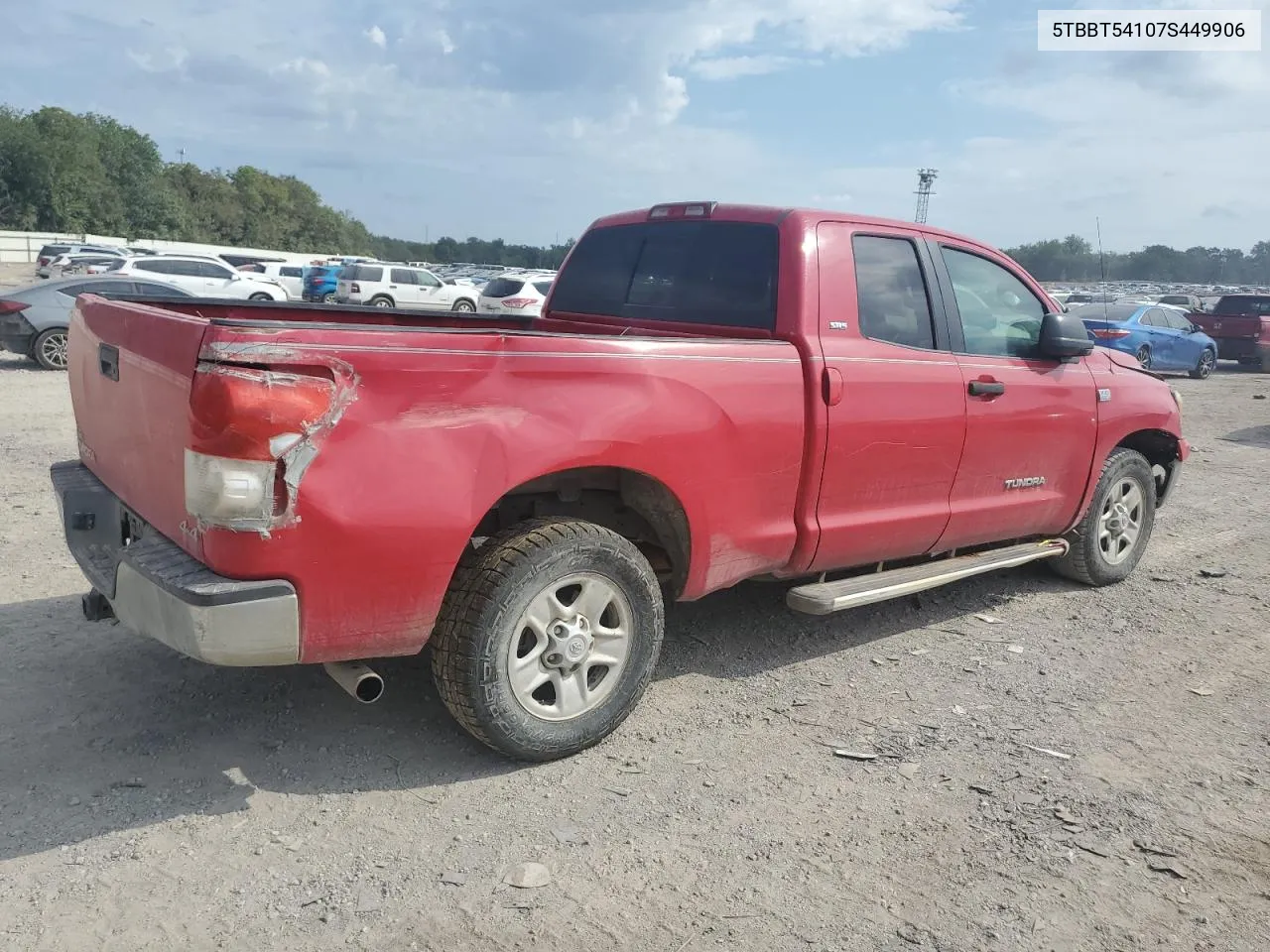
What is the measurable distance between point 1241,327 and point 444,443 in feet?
84.7

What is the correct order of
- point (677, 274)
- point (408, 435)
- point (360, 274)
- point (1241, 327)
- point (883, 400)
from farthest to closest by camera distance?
point (360, 274), point (1241, 327), point (677, 274), point (883, 400), point (408, 435)

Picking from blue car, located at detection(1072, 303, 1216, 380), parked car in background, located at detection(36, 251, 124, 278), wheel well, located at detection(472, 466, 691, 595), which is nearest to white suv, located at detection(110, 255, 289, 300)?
parked car in background, located at detection(36, 251, 124, 278)

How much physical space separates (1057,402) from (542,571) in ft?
10.5

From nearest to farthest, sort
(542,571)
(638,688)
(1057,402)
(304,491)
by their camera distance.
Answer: (304,491) < (542,571) < (638,688) < (1057,402)

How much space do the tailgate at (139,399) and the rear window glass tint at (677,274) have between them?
216 cm

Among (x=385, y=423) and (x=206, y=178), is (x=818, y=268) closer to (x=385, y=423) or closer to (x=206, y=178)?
(x=385, y=423)

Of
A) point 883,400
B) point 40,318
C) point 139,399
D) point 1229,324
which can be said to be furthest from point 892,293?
point 1229,324

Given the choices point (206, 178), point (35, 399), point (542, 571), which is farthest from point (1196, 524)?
point (206, 178)

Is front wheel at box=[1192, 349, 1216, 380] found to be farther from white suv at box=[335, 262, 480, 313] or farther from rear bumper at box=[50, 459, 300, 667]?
rear bumper at box=[50, 459, 300, 667]

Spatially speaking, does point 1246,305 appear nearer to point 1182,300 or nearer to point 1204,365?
point 1204,365

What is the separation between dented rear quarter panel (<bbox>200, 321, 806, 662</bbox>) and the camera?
285cm

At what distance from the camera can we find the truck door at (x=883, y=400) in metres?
4.20

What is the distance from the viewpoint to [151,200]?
81.2m

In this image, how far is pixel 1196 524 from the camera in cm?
779
